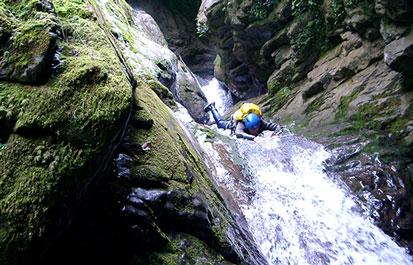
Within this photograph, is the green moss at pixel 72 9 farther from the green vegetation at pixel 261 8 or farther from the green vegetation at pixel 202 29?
the green vegetation at pixel 202 29

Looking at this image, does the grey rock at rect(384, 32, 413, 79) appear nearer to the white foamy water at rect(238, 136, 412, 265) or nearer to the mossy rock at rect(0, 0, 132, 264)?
the white foamy water at rect(238, 136, 412, 265)

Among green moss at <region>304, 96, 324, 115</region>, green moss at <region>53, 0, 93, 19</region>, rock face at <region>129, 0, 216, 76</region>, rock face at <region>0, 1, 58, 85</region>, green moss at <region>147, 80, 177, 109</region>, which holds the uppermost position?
rock face at <region>129, 0, 216, 76</region>

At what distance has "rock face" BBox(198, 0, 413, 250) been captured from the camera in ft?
21.7

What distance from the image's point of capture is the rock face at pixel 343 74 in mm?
6629

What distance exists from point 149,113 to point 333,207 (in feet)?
14.1

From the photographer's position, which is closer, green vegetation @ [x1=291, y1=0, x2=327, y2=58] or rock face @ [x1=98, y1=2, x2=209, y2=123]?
rock face @ [x1=98, y1=2, x2=209, y2=123]

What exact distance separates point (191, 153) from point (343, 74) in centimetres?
778

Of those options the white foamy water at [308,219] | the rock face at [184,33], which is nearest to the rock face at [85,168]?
the white foamy water at [308,219]

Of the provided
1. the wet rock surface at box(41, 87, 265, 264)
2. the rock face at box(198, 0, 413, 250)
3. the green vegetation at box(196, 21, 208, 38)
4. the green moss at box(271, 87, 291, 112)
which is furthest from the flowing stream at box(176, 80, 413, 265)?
the green vegetation at box(196, 21, 208, 38)

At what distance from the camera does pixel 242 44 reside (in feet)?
51.7

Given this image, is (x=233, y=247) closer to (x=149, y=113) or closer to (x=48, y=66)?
(x=149, y=113)

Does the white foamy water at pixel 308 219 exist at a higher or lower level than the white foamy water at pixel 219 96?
lower

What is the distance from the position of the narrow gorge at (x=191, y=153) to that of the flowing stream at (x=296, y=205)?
0.03 m

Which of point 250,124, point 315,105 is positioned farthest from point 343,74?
point 250,124
